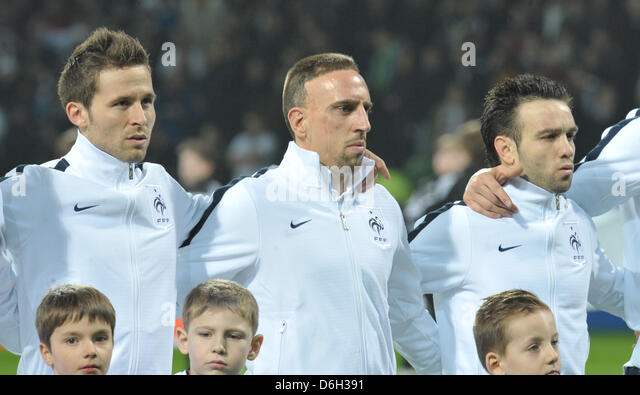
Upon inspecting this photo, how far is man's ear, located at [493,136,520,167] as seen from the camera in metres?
4.17

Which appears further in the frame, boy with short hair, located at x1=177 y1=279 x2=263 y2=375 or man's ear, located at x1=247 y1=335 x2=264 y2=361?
man's ear, located at x1=247 y1=335 x2=264 y2=361

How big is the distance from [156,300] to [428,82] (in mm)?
7857

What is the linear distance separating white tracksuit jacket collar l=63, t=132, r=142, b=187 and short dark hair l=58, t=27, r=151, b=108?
0.59 feet

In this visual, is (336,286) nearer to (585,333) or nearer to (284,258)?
(284,258)

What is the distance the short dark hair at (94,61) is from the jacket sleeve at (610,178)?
2063mm

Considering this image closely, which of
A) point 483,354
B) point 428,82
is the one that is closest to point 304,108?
point 483,354

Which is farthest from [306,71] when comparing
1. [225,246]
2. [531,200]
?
[531,200]

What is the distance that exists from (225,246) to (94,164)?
0.60 m

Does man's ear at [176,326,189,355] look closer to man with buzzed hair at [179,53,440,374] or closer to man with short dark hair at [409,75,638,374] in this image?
man with buzzed hair at [179,53,440,374]

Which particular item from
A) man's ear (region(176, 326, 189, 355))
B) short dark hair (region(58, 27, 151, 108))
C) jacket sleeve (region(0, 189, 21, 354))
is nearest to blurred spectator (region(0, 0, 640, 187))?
short dark hair (region(58, 27, 151, 108))

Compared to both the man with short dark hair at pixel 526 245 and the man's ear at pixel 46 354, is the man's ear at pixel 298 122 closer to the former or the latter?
the man with short dark hair at pixel 526 245

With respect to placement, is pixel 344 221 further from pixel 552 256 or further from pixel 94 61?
pixel 94 61

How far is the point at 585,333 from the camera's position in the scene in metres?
4.06

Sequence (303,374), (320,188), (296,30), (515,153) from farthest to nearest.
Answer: (296,30) → (515,153) → (320,188) → (303,374)
